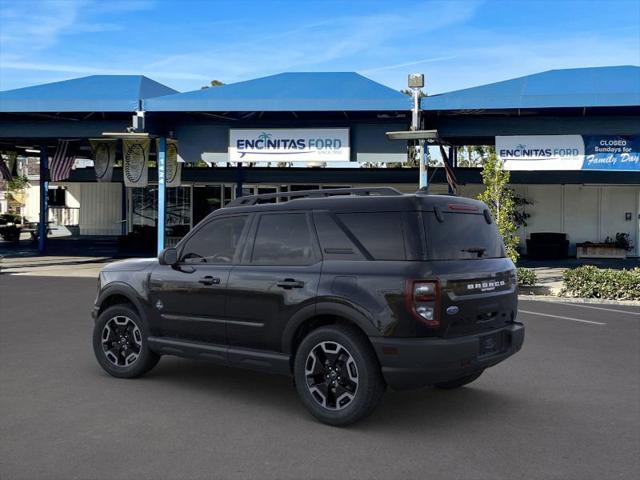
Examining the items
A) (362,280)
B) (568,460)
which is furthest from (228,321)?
(568,460)

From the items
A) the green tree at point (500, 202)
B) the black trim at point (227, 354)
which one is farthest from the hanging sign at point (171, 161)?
the black trim at point (227, 354)

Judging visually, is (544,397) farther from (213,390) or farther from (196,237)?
(196,237)

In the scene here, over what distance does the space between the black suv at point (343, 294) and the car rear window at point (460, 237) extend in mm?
12

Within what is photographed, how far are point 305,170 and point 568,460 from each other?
25.0m

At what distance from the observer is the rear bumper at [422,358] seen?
4.80m

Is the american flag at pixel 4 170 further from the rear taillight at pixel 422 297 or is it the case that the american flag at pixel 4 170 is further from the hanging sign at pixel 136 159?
the rear taillight at pixel 422 297

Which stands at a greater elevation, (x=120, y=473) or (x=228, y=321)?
(x=228, y=321)

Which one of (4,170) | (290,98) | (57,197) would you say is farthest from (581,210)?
(57,197)

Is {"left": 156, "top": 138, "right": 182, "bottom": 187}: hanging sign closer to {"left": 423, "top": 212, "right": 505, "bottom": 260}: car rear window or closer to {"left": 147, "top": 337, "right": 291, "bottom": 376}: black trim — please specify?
{"left": 147, "top": 337, "right": 291, "bottom": 376}: black trim

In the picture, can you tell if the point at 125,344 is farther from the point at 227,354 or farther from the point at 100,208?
the point at 100,208

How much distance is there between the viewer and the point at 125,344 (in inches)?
265

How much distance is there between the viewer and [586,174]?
1024 inches

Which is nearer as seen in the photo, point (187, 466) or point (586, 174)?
point (187, 466)

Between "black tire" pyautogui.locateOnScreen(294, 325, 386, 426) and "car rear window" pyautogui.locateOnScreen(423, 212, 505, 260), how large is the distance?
94cm
